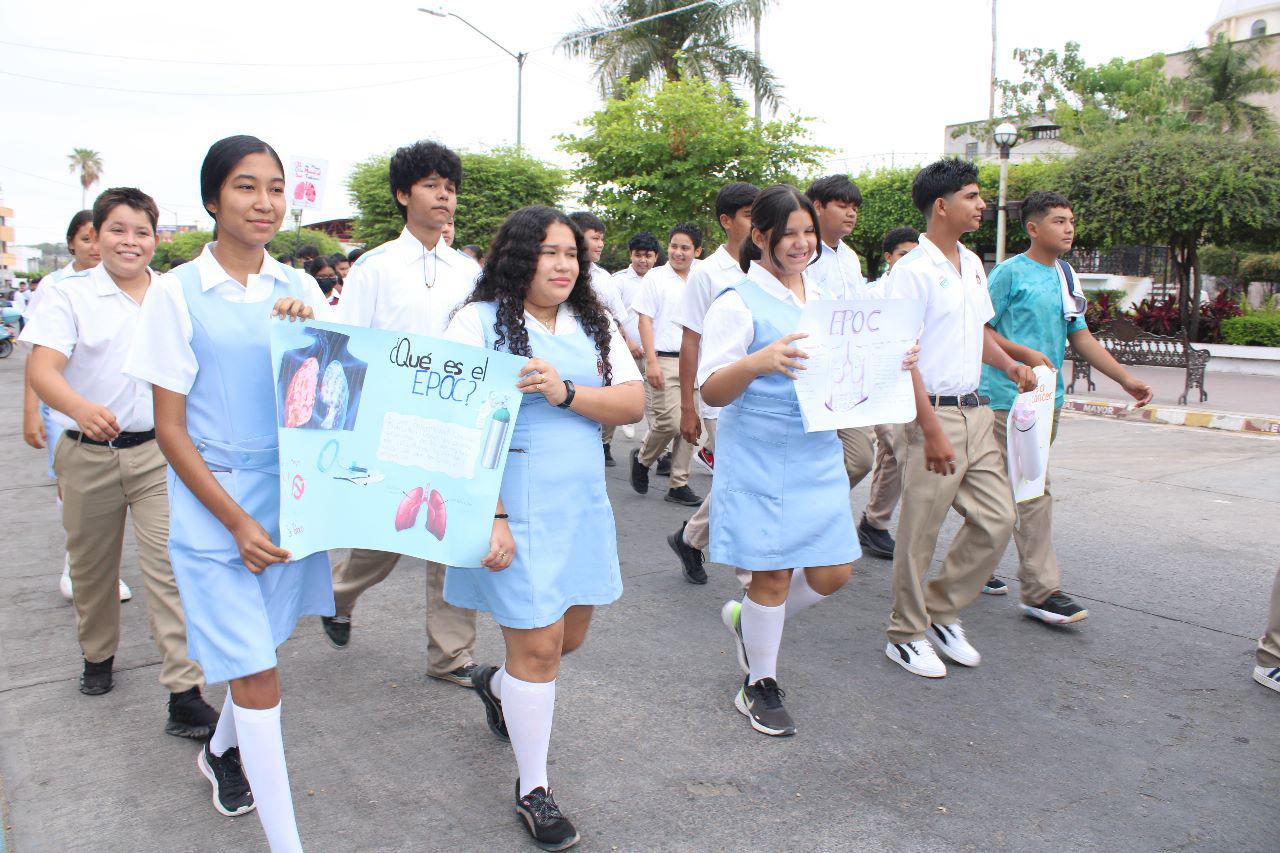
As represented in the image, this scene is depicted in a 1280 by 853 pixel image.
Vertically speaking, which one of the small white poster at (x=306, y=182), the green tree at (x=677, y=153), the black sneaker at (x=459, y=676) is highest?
the green tree at (x=677, y=153)

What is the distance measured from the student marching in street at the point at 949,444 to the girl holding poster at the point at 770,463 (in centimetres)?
60

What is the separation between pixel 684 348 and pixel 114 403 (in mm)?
Answer: 2341

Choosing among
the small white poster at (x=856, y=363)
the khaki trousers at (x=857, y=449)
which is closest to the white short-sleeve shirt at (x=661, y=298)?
the khaki trousers at (x=857, y=449)

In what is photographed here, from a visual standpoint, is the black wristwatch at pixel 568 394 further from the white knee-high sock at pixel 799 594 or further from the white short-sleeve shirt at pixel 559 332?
the white knee-high sock at pixel 799 594

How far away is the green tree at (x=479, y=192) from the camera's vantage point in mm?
24500

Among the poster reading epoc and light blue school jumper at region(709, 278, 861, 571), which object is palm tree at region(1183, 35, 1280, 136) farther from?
the poster reading epoc

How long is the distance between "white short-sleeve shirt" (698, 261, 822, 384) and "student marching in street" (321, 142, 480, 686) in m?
1.00

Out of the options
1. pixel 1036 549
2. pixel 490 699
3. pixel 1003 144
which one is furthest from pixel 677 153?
pixel 490 699

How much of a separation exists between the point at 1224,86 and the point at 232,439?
45.1 meters

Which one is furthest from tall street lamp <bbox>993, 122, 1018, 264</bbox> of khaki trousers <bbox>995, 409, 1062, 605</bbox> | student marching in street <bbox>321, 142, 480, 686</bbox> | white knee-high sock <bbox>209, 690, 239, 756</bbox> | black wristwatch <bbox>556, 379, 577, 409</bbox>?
white knee-high sock <bbox>209, 690, 239, 756</bbox>

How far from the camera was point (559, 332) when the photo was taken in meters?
2.81

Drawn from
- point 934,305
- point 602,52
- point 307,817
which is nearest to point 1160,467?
point 934,305

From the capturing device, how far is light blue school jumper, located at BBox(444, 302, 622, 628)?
8.79ft

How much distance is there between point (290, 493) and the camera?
248 centimetres
